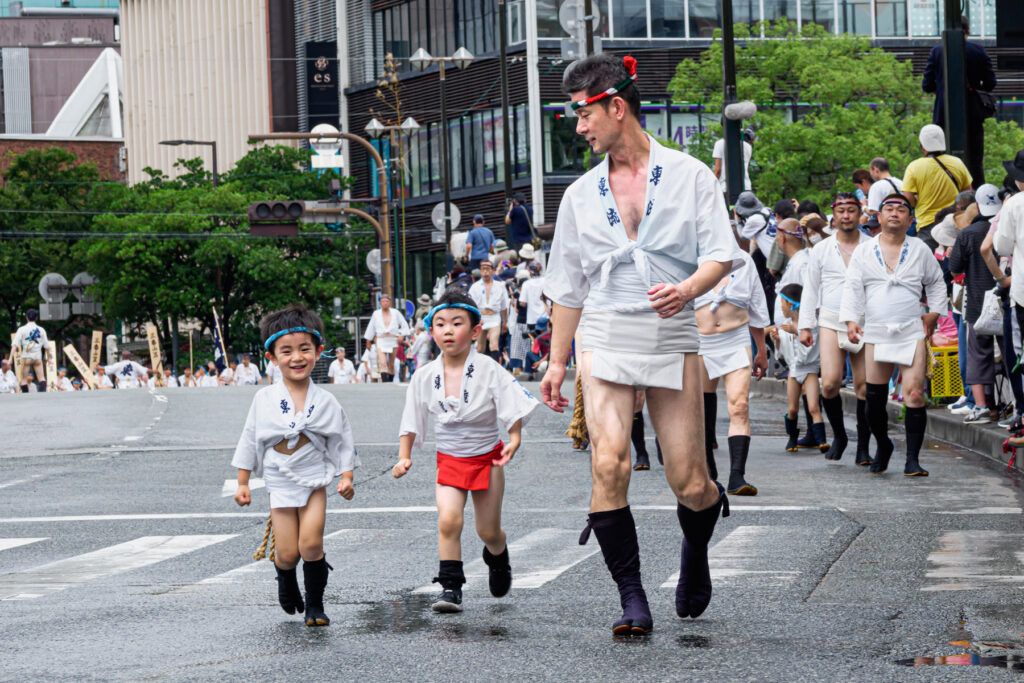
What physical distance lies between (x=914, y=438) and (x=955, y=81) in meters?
5.33

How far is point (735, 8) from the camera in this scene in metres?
56.4

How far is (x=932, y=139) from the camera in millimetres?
15938

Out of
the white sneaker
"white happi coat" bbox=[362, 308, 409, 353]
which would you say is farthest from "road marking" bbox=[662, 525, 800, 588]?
"white happi coat" bbox=[362, 308, 409, 353]

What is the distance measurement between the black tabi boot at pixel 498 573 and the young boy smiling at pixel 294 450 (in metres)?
0.72

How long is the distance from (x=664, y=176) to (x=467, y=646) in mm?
1865

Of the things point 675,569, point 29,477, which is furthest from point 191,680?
point 29,477

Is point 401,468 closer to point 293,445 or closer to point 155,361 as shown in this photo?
point 293,445

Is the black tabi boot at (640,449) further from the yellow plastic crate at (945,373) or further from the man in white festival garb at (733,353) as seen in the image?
the yellow plastic crate at (945,373)

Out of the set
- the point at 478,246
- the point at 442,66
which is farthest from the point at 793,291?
the point at 442,66

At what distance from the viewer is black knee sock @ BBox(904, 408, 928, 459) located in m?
12.3

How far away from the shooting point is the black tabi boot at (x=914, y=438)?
12.3m

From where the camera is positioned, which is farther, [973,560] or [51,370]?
[51,370]

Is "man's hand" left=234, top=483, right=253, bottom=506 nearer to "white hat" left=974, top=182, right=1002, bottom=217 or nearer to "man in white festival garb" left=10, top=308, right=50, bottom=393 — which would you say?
"white hat" left=974, top=182, right=1002, bottom=217

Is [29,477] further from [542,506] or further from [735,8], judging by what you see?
[735,8]
